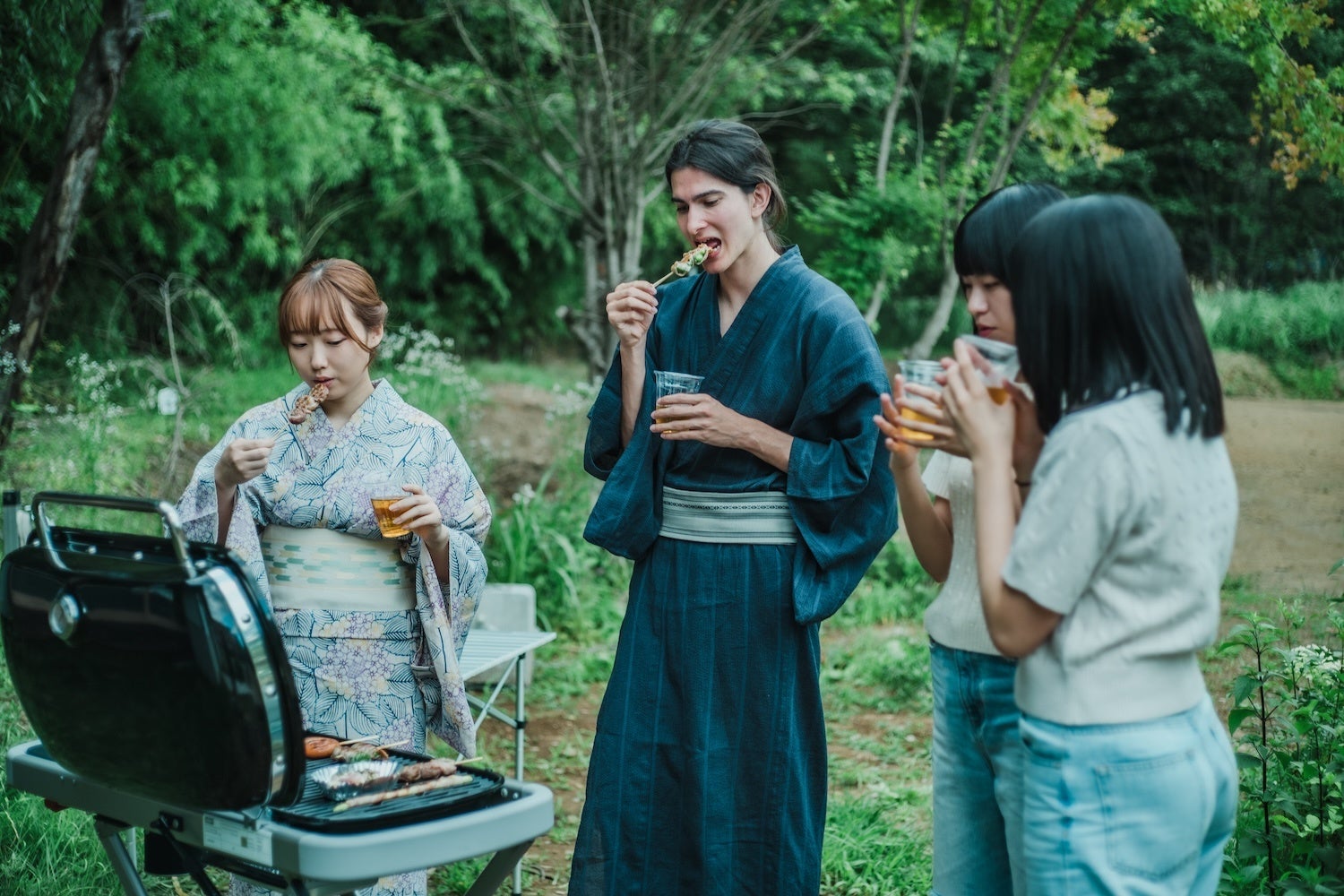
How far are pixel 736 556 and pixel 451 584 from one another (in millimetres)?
595

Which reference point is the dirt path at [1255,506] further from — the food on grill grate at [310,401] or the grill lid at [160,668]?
the grill lid at [160,668]

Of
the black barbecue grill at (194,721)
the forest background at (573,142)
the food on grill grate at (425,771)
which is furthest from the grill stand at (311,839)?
the forest background at (573,142)

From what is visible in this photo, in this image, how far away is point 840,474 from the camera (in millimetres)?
2506

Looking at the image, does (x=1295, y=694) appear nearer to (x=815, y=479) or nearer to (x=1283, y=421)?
(x=815, y=479)

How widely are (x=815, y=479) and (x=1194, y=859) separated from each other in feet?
3.57

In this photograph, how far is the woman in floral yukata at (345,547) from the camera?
2.45 meters

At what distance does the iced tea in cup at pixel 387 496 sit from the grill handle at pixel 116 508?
0.53 m

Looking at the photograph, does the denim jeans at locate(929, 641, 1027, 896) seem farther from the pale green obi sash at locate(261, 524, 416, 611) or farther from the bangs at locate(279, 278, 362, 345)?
the bangs at locate(279, 278, 362, 345)

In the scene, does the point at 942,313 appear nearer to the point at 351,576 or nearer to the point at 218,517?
the point at 351,576

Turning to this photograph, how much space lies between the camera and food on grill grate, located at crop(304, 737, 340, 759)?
204cm

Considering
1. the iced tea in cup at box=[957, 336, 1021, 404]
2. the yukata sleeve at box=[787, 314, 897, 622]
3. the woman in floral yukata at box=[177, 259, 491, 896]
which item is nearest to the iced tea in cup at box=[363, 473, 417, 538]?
the woman in floral yukata at box=[177, 259, 491, 896]

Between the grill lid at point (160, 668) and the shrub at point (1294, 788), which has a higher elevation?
the grill lid at point (160, 668)

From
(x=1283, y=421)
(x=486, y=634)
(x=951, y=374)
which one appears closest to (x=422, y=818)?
(x=951, y=374)

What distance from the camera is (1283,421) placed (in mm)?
9281
